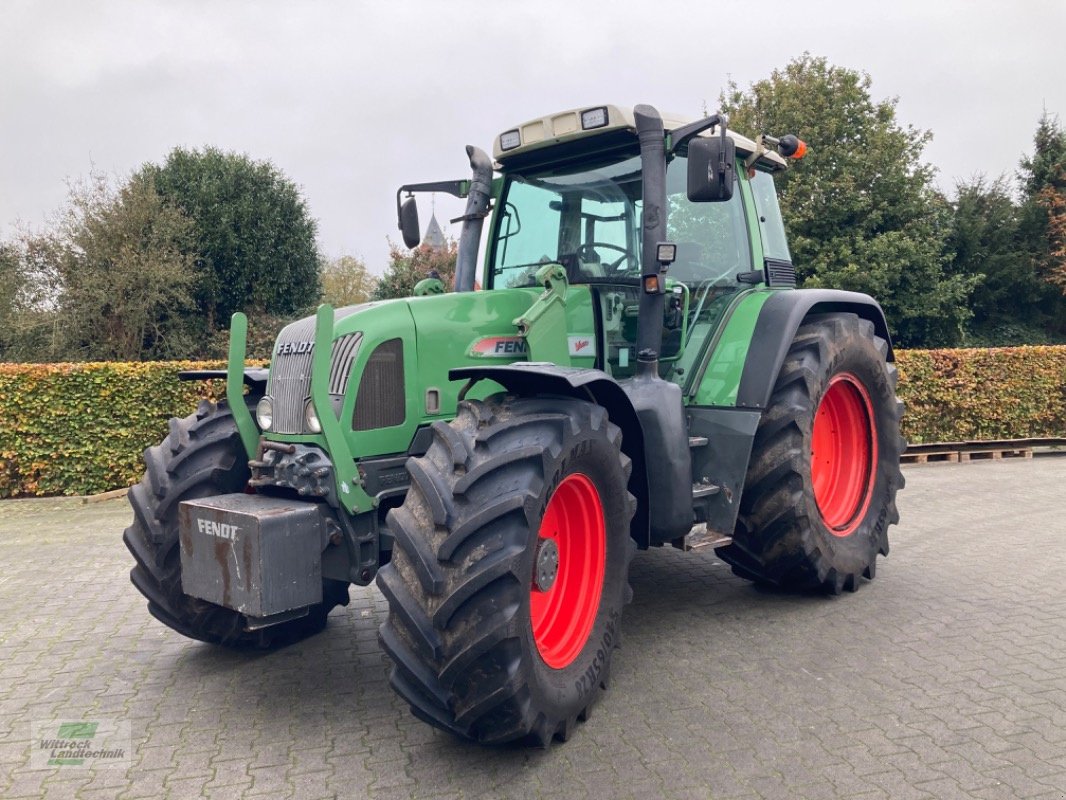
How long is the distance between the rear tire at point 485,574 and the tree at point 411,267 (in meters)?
17.1

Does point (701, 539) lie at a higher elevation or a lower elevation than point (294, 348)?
lower

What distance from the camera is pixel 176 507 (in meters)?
3.80

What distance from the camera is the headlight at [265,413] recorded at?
383 cm

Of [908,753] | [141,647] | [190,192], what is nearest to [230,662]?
[141,647]

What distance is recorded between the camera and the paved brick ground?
296 cm

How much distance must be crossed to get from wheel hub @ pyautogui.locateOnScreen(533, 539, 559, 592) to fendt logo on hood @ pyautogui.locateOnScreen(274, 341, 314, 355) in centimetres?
138

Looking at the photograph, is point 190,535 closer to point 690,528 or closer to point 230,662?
point 230,662

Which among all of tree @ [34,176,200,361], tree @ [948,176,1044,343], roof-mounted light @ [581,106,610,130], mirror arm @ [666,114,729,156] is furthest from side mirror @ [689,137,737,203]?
tree @ [948,176,1044,343]

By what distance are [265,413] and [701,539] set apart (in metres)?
2.24

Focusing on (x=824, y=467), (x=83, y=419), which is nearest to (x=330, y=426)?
(x=824, y=467)

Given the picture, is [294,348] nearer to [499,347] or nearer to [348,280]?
[499,347]

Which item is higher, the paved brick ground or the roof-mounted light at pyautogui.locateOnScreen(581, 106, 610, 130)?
the roof-mounted light at pyautogui.locateOnScreen(581, 106, 610, 130)

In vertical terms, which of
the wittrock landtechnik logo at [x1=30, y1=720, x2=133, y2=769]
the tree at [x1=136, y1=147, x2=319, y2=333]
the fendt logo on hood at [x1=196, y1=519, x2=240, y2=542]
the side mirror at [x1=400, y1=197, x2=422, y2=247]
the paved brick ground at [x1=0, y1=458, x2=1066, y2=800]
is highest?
the tree at [x1=136, y1=147, x2=319, y2=333]

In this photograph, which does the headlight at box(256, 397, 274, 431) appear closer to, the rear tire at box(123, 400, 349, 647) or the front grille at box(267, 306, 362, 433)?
the front grille at box(267, 306, 362, 433)
